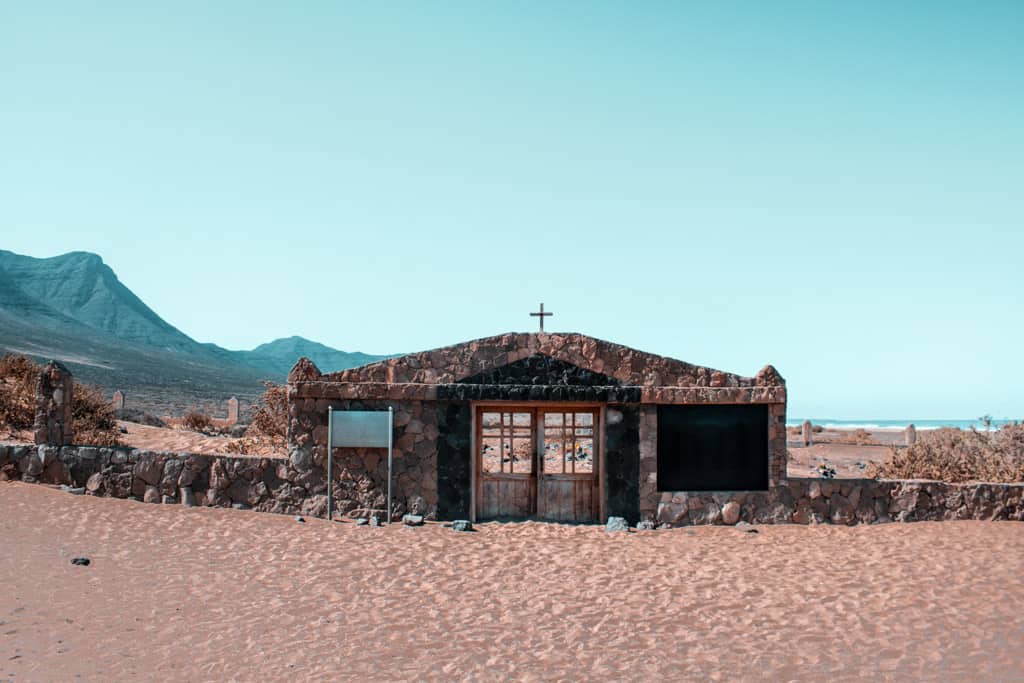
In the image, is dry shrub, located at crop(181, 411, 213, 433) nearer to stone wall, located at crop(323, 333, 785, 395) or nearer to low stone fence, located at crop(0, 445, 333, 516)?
low stone fence, located at crop(0, 445, 333, 516)

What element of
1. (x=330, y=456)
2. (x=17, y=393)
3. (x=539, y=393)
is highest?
(x=539, y=393)

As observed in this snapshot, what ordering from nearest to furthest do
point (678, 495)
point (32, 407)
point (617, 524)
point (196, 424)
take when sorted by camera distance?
point (617, 524)
point (678, 495)
point (32, 407)
point (196, 424)

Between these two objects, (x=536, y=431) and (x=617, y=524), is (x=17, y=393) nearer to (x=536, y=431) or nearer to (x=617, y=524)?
(x=536, y=431)

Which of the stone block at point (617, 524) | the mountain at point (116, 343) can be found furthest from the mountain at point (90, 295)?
the stone block at point (617, 524)

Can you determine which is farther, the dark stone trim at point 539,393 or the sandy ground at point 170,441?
the sandy ground at point 170,441

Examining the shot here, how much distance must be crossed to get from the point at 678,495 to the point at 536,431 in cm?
236

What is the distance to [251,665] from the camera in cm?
722

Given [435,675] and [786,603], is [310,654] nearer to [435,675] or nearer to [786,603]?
[435,675]

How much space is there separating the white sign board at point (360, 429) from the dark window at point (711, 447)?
4166mm

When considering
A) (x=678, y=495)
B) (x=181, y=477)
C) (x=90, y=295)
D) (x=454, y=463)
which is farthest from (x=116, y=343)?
(x=678, y=495)

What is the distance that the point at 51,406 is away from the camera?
13.2m

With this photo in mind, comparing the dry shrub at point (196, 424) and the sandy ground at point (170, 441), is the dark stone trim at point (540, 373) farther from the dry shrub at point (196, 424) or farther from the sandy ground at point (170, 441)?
the dry shrub at point (196, 424)

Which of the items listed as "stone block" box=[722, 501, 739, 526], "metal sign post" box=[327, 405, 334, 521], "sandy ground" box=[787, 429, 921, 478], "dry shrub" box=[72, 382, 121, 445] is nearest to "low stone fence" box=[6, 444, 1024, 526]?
"stone block" box=[722, 501, 739, 526]

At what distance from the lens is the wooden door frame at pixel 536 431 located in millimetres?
12758
